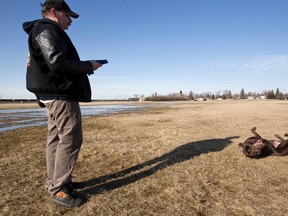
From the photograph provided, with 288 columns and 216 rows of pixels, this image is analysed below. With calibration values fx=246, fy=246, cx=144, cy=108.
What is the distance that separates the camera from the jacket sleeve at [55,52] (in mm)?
2973

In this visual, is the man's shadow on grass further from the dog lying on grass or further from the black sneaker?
the dog lying on grass

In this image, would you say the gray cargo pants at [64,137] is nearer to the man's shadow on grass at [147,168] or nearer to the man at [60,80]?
the man at [60,80]

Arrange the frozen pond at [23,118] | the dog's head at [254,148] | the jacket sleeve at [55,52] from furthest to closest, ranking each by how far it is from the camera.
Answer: the frozen pond at [23,118] < the dog's head at [254,148] < the jacket sleeve at [55,52]

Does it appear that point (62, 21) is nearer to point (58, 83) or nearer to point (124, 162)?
point (58, 83)

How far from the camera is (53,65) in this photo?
2.98m

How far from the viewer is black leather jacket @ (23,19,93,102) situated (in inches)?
118

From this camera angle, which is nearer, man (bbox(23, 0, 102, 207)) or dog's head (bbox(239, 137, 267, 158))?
man (bbox(23, 0, 102, 207))

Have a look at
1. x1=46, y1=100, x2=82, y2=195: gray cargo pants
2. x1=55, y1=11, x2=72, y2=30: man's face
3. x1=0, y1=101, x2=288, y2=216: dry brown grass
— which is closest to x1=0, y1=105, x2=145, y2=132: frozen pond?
x1=0, y1=101, x2=288, y2=216: dry brown grass

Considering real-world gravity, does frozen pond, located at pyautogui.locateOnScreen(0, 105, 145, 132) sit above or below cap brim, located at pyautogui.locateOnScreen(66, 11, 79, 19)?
below

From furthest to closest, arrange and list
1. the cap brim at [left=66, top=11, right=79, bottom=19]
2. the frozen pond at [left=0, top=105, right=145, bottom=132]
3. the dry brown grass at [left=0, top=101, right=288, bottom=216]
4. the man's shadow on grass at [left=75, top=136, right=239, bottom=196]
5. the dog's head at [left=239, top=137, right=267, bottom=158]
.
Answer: the frozen pond at [left=0, top=105, right=145, bottom=132], the dog's head at [left=239, top=137, right=267, bottom=158], the man's shadow on grass at [left=75, top=136, right=239, bottom=196], the cap brim at [left=66, top=11, right=79, bottom=19], the dry brown grass at [left=0, top=101, right=288, bottom=216]

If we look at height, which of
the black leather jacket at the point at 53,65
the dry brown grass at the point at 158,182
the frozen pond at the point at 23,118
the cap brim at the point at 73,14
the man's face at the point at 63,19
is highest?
the cap brim at the point at 73,14

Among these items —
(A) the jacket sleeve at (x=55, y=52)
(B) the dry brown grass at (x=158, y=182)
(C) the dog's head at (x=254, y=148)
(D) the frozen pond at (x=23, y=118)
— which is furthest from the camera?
(D) the frozen pond at (x=23, y=118)

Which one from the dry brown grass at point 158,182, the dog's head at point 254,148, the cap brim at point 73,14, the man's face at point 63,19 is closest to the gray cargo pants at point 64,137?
the dry brown grass at point 158,182

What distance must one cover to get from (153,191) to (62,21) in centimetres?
280
